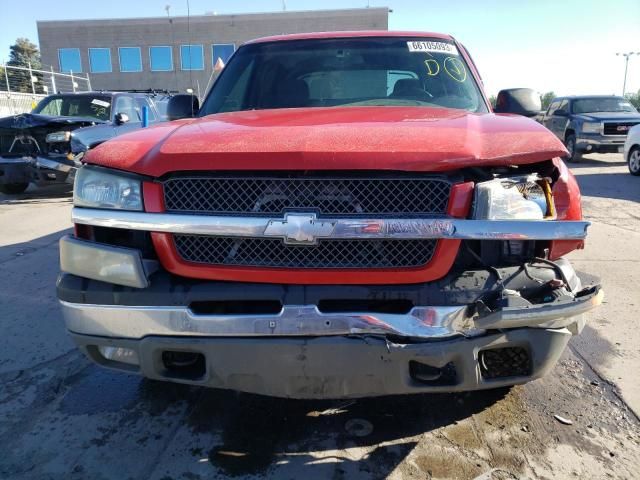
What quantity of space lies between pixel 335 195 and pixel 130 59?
35.1m

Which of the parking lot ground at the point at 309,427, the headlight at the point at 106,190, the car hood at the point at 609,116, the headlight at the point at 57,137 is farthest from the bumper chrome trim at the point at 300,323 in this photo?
the car hood at the point at 609,116

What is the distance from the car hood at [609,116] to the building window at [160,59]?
26.1 metres

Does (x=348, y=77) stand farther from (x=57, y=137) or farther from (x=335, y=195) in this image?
(x=57, y=137)

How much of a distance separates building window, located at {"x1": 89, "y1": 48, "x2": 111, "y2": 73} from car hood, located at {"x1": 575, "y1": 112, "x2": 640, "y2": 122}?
96.4ft

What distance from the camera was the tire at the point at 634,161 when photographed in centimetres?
1091

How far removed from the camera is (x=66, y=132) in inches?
340

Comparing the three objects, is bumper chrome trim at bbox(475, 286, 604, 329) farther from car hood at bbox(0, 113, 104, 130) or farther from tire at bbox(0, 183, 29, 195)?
tire at bbox(0, 183, 29, 195)

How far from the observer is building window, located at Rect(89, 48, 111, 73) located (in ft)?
108

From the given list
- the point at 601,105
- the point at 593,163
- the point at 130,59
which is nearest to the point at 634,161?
the point at 593,163

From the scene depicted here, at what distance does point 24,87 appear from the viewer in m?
22.3

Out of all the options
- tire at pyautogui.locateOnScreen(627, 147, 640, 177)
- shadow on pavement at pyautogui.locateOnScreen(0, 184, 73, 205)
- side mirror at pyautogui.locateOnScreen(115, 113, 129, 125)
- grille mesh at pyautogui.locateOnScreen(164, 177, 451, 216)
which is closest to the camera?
grille mesh at pyautogui.locateOnScreen(164, 177, 451, 216)

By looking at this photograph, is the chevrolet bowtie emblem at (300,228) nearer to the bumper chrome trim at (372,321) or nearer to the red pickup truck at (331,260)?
the red pickup truck at (331,260)

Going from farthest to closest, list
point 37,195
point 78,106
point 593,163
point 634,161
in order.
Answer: point 593,163 < point 634,161 < point 37,195 < point 78,106

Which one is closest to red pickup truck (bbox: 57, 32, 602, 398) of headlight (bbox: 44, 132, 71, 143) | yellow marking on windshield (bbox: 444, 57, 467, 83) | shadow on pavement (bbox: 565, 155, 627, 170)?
yellow marking on windshield (bbox: 444, 57, 467, 83)
